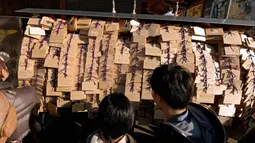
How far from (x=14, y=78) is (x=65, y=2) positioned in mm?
2203

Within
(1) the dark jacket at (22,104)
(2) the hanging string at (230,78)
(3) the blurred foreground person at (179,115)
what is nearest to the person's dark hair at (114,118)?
(3) the blurred foreground person at (179,115)

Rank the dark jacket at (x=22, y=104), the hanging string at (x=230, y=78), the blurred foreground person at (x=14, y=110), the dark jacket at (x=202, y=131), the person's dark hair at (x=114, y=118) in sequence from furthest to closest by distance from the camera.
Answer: the hanging string at (x=230, y=78), the dark jacket at (x=22, y=104), the blurred foreground person at (x=14, y=110), the person's dark hair at (x=114, y=118), the dark jacket at (x=202, y=131)

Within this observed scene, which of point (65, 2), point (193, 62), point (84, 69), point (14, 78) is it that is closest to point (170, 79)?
point (193, 62)

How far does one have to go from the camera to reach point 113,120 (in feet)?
5.26

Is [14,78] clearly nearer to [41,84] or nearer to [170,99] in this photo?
[41,84]

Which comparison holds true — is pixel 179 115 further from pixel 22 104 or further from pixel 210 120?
pixel 22 104

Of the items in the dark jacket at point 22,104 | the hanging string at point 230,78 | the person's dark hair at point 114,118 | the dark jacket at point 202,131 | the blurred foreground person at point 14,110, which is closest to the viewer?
the dark jacket at point 202,131

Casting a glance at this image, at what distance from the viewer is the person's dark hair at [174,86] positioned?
147 cm

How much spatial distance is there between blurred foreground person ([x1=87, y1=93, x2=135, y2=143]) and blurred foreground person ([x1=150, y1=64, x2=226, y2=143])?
219mm

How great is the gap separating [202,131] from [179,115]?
152 millimetres

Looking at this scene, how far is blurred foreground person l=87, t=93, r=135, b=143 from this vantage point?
5.27ft

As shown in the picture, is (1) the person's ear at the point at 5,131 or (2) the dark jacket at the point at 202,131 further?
(1) the person's ear at the point at 5,131

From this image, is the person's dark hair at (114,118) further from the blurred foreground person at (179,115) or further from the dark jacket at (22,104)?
the dark jacket at (22,104)

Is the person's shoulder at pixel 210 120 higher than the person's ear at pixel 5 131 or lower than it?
higher
